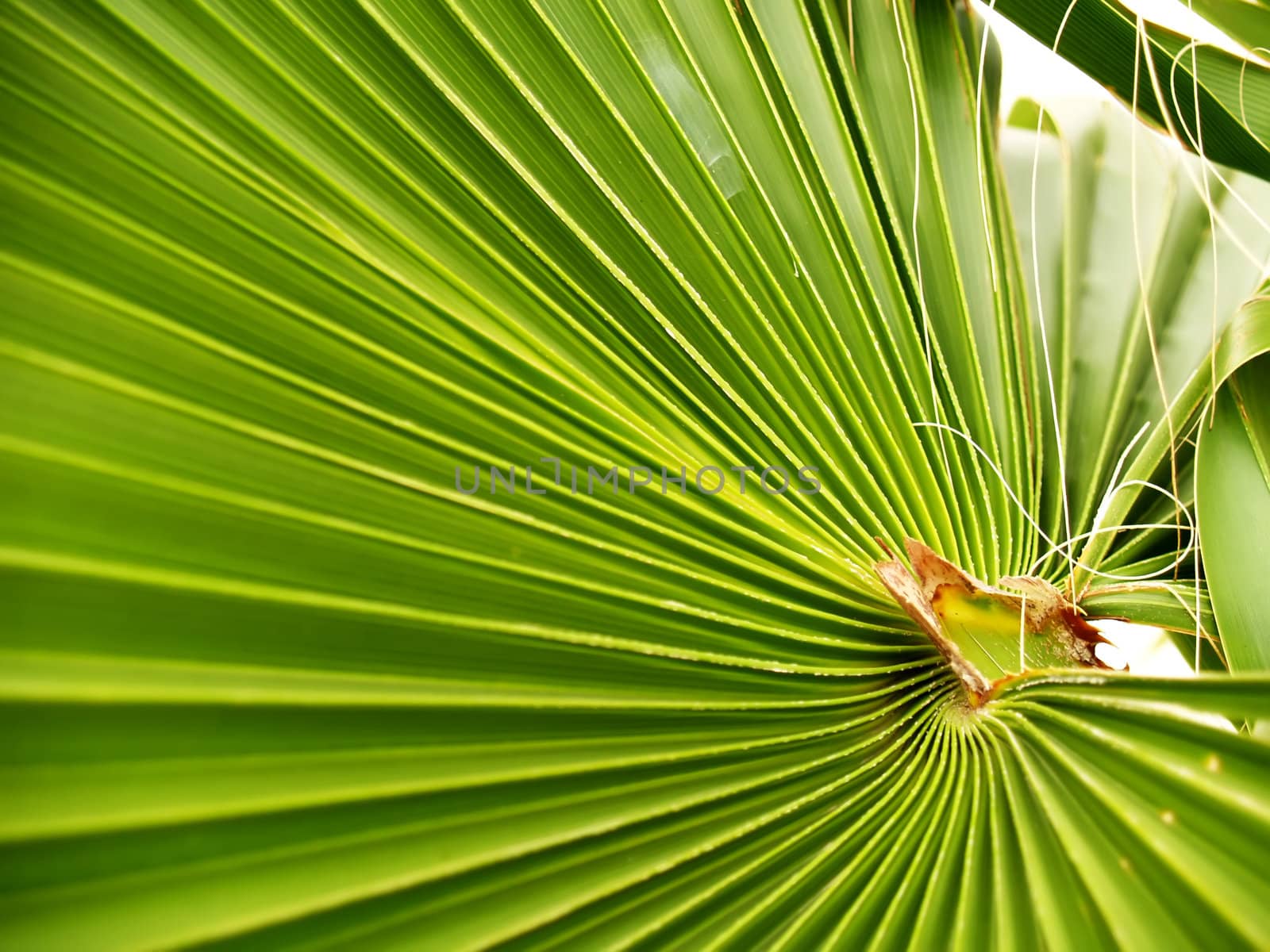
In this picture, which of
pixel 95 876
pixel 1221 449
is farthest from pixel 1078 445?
pixel 95 876

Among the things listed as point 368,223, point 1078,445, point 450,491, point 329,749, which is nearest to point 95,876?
point 329,749

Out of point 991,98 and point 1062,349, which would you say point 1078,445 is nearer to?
point 1062,349

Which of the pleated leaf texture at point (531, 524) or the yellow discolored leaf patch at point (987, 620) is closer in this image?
the pleated leaf texture at point (531, 524)

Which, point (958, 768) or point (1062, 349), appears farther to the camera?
point (1062, 349)

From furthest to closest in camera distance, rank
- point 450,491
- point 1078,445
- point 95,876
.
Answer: point 1078,445 < point 450,491 < point 95,876

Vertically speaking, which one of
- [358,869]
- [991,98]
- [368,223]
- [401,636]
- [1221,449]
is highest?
[991,98]

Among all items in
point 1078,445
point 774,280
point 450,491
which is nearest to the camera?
point 450,491

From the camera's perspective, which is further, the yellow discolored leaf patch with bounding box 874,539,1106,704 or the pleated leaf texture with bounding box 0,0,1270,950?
the yellow discolored leaf patch with bounding box 874,539,1106,704

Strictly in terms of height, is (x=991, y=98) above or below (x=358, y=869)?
above
